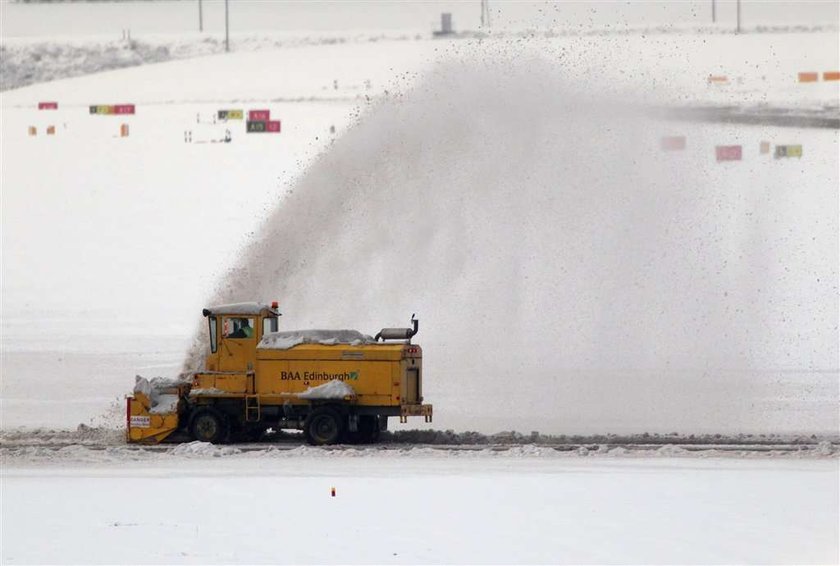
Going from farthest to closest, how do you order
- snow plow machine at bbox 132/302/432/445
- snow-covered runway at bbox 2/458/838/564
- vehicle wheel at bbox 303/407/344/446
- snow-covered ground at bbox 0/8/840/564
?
vehicle wheel at bbox 303/407/344/446
snow plow machine at bbox 132/302/432/445
snow-covered ground at bbox 0/8/840/564
snow-covered runway at bbox 2/458/838/564

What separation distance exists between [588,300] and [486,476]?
15.4 m

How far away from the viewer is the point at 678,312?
33188 mm

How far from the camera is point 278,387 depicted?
75.1 ft

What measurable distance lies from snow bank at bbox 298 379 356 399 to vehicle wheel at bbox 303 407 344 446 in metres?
0.35

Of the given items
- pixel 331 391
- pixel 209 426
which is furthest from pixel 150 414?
pixel 331 391

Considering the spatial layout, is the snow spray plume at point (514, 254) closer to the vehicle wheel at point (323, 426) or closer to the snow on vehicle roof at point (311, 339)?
the snow on vehicle roof at point (311, 339)

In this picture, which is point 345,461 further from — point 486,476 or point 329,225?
point 329,225

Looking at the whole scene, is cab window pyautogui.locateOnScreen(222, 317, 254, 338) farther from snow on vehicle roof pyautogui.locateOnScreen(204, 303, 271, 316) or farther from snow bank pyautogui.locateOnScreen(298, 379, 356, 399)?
snow bank pyautogui.locateOnScreen(298, 379, 356, 399)

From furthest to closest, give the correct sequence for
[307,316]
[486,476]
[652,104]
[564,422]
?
[652,104] → [307,316] → [564,422] → [486,476]

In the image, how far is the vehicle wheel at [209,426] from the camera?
2311 cm

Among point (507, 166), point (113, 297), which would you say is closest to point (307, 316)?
point (507, 166)

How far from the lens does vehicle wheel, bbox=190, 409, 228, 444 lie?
75.8 ft

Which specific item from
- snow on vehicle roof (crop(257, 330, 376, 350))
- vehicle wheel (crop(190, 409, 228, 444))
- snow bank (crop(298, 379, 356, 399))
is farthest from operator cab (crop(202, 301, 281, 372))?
snow bank (crop(298, 379, 356, 399))

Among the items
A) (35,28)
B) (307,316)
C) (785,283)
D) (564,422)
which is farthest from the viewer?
(35,28)
